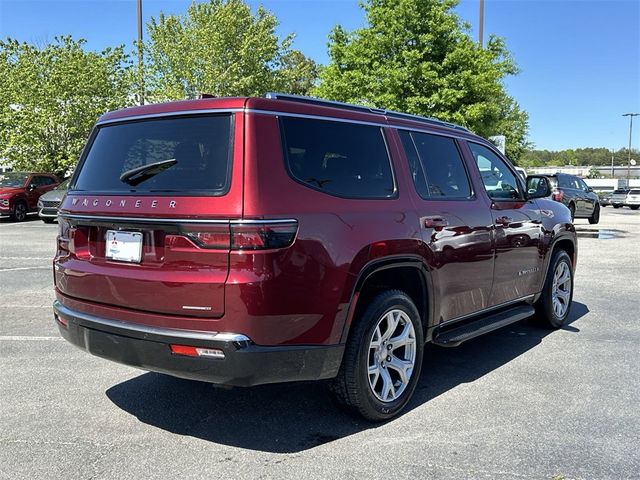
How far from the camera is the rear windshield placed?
3150mm

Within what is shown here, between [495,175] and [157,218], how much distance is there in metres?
3.25

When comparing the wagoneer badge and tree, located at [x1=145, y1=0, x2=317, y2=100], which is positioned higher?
tree, located at [x1=145, y1=0, x2=317, y2=100]

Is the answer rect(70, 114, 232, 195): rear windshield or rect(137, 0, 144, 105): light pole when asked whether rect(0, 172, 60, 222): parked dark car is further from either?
rect(70, 114, 232, 195): rear windshield

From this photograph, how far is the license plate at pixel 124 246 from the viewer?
3.24 m

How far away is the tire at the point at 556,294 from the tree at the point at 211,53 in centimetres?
2039

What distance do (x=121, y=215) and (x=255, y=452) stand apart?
1.55 metres

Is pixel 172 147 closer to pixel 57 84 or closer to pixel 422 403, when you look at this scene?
pixel 422 403

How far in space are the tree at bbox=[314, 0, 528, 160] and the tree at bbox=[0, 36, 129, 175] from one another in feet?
34.3

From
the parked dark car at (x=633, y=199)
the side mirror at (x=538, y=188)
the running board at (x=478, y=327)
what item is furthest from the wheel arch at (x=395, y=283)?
the parked dark car at (x=633, y=199)

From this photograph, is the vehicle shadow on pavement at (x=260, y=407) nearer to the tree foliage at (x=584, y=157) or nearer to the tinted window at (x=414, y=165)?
the tinted window at (x=414, y=165)

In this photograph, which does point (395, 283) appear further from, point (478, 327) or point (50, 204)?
point (50, 204)

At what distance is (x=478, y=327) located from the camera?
4.56 m

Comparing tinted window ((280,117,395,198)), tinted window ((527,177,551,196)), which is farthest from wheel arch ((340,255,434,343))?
tinted window ((527,177,551,196))

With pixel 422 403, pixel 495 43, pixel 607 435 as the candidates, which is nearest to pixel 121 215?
pixel 422 403
